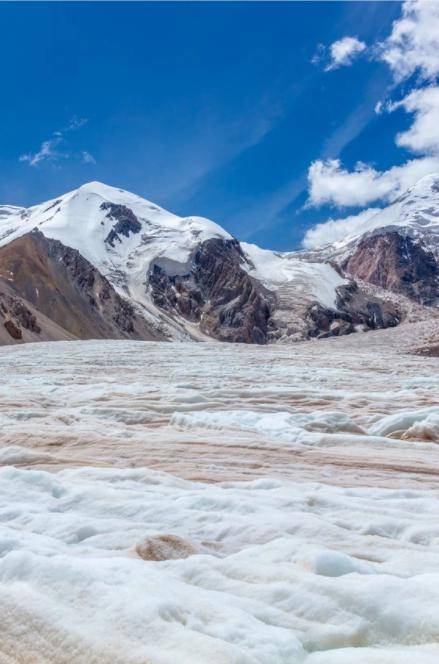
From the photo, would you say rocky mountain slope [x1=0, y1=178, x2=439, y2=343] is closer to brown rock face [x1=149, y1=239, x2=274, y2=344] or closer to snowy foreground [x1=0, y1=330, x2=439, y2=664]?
brown rock face [x1=149, y1=239, x2=274, y2=344]

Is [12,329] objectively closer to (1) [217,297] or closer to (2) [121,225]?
(1) [217,297]

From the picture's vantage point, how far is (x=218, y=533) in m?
4.76

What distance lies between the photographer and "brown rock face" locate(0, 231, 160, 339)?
102188 millimetres

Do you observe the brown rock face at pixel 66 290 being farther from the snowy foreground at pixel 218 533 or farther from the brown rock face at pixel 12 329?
the snowy foreground at pixel 218 533

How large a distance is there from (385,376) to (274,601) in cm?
1555

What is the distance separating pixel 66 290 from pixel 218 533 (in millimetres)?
113107

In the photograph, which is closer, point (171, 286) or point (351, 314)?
point (171, 286)

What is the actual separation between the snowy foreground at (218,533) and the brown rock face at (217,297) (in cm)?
13221

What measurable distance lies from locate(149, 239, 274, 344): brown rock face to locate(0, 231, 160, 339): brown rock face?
2616cm

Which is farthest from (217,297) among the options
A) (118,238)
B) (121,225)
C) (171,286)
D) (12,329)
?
(12,329)

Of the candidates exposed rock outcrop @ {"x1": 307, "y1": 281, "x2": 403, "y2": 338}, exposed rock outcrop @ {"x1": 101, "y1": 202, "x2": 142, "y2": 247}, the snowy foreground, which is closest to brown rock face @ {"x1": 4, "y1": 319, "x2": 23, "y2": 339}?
the snowy foreground

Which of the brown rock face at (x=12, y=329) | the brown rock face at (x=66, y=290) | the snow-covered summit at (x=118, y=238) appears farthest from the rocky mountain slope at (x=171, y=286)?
the brown rock face at (x=12, y=329)

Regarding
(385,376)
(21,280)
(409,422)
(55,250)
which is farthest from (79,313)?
(409,422)

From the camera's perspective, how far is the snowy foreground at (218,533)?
2.99 metres
